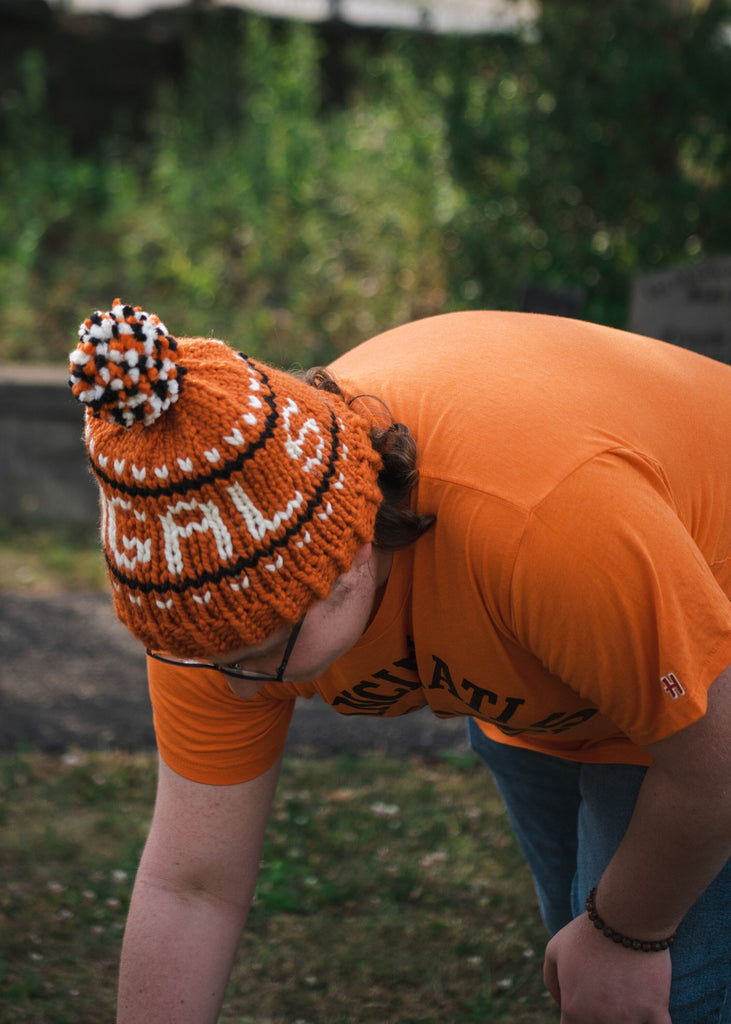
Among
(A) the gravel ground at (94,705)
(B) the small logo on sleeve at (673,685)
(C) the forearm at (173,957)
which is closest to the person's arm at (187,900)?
(C) the forearm at (173,957)

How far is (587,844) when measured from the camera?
6.08 ft

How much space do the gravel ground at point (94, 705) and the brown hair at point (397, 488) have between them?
7.84 ft

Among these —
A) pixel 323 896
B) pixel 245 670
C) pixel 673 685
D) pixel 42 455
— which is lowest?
pixel 323 896

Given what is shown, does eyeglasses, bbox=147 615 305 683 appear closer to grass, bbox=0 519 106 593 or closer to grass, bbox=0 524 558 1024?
grass, bbox=0 524 558 1024

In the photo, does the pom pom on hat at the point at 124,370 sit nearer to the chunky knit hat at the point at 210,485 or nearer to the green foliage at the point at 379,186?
the chunky knit hat at the point at 210,485

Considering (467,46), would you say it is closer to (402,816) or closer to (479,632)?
(402,816)

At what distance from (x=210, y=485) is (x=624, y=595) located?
485 millimetres

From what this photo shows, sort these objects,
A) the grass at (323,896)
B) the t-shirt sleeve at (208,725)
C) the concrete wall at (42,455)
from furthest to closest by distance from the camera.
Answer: the concrete wall at (42,455)
the grass at (323,896)
the t-shirt sleeve at (208,725)

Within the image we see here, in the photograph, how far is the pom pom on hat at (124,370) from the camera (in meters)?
1.23

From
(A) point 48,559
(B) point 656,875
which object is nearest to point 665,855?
(B) point 656,875

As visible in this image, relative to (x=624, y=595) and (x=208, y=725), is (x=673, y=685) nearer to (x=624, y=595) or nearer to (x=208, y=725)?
(x=624, y=595)

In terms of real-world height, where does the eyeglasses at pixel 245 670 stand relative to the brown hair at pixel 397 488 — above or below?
below

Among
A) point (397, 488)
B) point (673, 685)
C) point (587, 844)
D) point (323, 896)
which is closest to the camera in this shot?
point (673, 685)

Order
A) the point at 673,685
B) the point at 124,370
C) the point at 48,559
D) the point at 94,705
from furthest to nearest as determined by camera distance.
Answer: the point at 48,559 < the point at 94,705 < the point at 673,685 < the point at 124,370
